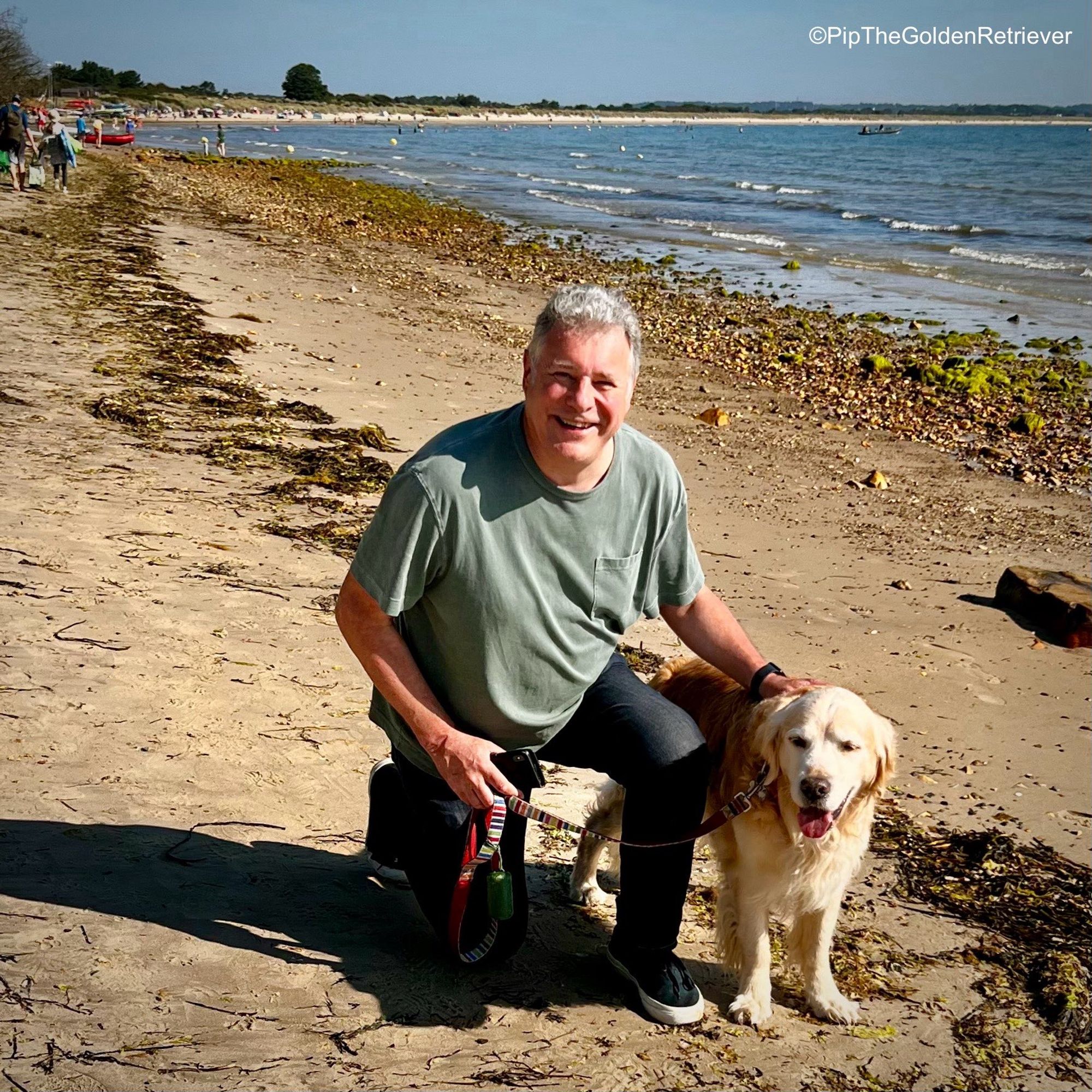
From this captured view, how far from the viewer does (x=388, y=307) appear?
1375 centimetres

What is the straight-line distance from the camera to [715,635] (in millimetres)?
3293

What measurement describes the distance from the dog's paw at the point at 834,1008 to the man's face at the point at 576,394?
1639mm

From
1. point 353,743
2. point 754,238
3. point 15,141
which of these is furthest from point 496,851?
point 754,238

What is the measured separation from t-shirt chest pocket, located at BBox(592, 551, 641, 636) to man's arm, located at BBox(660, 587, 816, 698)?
0.81 feet

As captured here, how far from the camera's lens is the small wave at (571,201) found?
33.2 m

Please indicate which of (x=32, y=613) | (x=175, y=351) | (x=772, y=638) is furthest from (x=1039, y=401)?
(x=32, y=613)

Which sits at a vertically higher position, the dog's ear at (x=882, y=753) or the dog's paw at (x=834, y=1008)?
the dog's ear at (x=882, y=753)

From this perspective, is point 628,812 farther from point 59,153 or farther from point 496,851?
point 59,153

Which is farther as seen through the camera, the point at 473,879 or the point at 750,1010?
the point at 750,1010

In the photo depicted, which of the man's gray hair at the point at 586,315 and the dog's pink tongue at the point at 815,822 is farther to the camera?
the dog's pink tongue at the point at 815,822

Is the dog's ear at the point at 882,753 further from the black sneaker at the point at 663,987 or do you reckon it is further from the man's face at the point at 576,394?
the man's face at the point at 576,394

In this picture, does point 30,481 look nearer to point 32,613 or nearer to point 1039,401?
point 32,613

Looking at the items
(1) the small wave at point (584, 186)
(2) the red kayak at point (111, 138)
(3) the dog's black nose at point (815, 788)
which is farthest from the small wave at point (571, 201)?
(3) the dog's black nose at point (815, 788)

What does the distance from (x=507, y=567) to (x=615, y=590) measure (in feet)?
1.07
